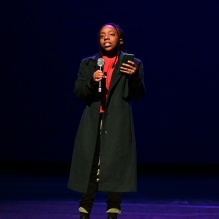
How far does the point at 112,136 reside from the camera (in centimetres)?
316

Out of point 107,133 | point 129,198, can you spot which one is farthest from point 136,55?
point 107,133

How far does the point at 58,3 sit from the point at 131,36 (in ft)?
2.88

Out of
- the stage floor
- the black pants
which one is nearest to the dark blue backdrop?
the stage floor

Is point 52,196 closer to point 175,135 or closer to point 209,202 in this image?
point 209,202

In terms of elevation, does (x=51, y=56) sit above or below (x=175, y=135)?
above

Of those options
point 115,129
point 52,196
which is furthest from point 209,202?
point 115,129

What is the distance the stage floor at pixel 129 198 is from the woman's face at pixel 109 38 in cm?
114

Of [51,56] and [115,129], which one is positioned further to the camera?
[51,56]

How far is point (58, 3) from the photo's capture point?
6.64 m

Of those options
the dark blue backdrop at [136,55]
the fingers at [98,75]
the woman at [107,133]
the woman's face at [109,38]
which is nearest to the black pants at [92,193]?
the woman at [107,133]

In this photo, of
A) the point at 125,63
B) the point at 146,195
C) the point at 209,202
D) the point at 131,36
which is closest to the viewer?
the point at 125,63

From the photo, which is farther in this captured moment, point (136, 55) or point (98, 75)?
point (136, 55)

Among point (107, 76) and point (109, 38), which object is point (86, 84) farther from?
point (109, 38)

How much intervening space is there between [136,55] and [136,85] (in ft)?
11.2
